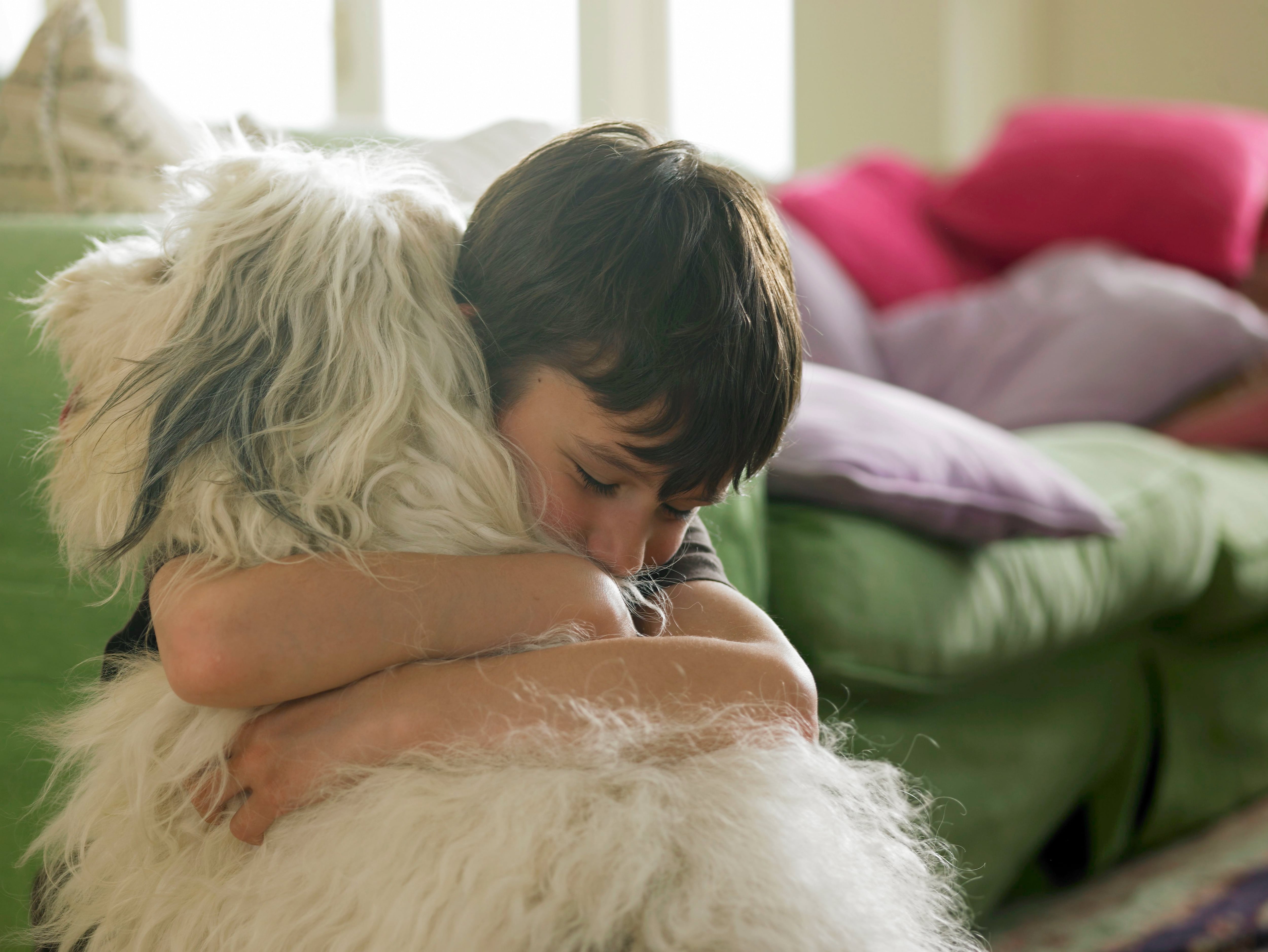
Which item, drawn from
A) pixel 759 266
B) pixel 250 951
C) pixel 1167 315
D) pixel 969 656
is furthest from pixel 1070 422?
pixel 250 951

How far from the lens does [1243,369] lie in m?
1.64

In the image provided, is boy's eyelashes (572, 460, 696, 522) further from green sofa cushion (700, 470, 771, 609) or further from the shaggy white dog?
green sofa cushion (700, 470, 771, 609)

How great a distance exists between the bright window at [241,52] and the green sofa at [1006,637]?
175 centimetres

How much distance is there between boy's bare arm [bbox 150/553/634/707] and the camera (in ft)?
1.64

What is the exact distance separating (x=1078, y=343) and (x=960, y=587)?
32.9 inches

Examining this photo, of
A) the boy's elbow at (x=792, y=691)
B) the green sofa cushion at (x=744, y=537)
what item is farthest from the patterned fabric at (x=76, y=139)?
the boy's elbow at (x=792, y=691)

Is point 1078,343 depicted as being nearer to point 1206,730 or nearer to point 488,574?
point 1206,730

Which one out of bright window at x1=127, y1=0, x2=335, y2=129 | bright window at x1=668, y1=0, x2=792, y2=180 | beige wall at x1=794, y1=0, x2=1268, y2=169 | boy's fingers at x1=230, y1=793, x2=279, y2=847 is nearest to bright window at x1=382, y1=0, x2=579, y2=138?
bright window at x1=127, y1=0, x2=335, y2=129

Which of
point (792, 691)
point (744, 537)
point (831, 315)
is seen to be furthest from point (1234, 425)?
point (792, 691)

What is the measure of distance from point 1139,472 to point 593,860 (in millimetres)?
1037

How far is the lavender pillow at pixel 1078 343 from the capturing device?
5.34 feet

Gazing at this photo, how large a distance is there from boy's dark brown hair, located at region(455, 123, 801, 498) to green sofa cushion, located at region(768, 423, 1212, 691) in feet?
1.10

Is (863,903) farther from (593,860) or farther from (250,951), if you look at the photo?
(250,951)

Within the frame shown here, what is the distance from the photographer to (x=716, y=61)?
2.88 m
